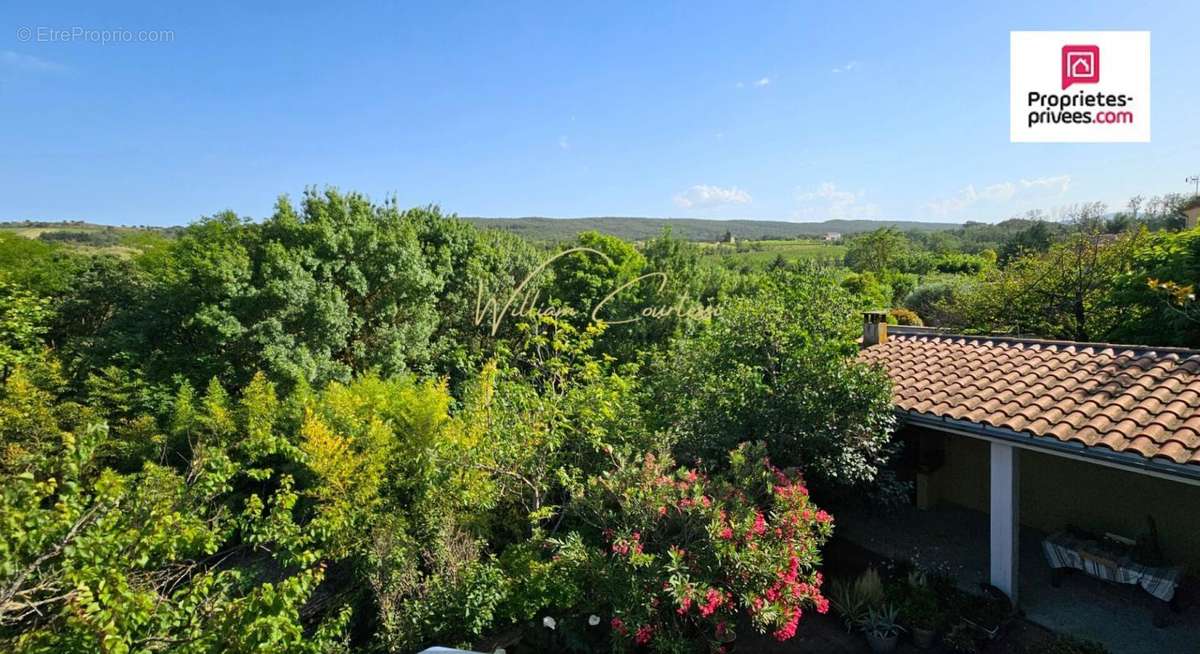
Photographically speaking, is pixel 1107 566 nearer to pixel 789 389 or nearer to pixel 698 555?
pixel 789 389

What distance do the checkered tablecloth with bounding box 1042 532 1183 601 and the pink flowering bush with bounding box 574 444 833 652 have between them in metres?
3.94

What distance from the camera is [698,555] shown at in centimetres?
527

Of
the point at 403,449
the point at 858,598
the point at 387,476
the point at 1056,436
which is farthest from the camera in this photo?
the point at 403,449

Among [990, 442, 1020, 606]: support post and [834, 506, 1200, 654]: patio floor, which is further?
[990, 442, 1020, 606]: support post

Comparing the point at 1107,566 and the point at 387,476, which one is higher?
the point at 387,476

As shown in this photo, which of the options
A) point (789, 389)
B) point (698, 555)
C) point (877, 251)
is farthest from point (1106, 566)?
point (877, 251)

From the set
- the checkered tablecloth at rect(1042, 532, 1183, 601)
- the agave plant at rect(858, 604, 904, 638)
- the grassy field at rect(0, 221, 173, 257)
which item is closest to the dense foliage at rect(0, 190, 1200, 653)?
the agave plant at rect(858, 604, 904, 638)

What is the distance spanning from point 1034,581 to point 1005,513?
5.81 ft

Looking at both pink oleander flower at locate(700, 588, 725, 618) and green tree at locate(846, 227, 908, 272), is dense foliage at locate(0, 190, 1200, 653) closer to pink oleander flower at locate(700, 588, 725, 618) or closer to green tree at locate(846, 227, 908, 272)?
pink oleander flower at locate(700, 588, 725, 618)

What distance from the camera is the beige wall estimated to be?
7.25 metres

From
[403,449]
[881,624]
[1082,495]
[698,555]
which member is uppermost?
[403,449]

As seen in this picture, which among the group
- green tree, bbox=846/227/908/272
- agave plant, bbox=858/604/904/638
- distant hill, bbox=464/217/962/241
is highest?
distant hill, bbox=464/217/962/241

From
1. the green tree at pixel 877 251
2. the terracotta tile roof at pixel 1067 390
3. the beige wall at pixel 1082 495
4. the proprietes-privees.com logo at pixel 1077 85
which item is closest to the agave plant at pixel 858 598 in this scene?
the terracotta tile roof at pixel 1067 390

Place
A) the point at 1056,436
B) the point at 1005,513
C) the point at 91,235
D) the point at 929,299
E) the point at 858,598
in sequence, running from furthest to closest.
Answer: the point at 91,235
the point at 929,299
the point at 858,598
the point at 1005,513
the point at 1056,436
